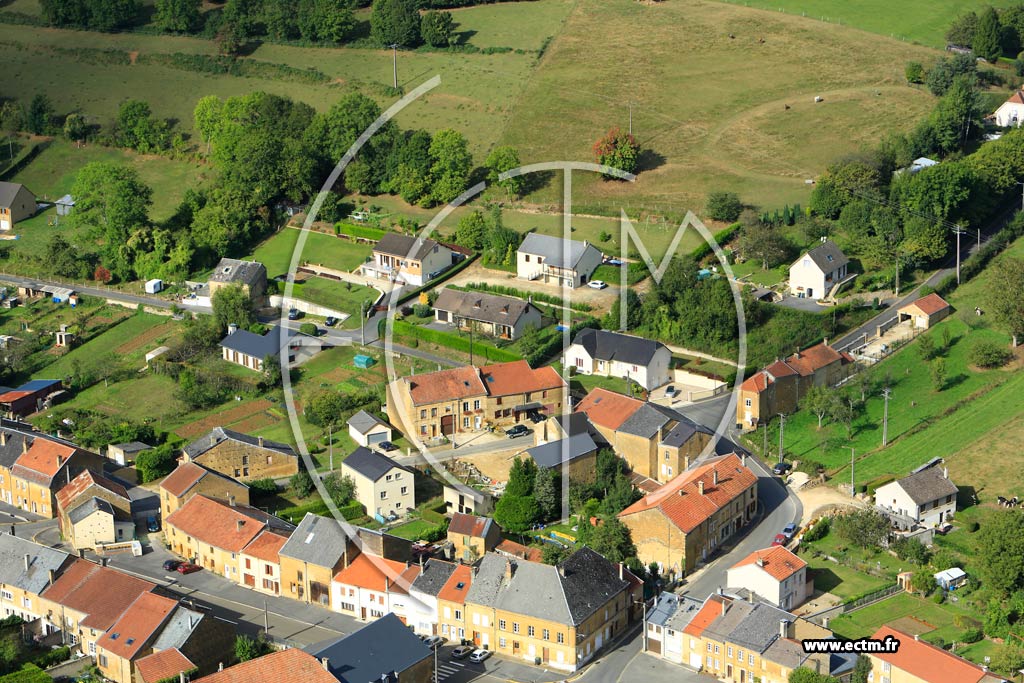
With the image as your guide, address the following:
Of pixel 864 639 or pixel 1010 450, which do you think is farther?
pixel 1010 450

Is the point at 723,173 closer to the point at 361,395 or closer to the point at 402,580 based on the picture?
the point at 361,395

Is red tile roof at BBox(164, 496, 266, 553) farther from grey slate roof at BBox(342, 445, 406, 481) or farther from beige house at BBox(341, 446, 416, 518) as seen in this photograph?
grey slate roof at BBox(342, 445, 406, 481)

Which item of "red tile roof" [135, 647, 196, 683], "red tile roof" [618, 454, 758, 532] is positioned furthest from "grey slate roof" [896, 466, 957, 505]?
"red tile roof" [135, 647, 196, 683]

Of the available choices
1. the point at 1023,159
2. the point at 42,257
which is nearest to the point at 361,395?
the point at 42,257

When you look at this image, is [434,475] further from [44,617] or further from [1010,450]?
[1010,450]

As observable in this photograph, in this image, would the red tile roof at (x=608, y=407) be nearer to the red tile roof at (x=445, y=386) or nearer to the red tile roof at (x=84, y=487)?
the red tile roof at (x=445, y=386)

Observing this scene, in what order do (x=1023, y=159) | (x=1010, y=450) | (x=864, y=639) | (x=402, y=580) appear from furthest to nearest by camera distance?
(x=1023, y=159) → (x=1010, y=450) → (x=402, y=580) → (x=864, y=639)

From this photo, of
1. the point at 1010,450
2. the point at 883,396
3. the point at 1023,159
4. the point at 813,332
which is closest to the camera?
the point at 1010,450

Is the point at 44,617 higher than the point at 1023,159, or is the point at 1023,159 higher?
the point at 1023,159

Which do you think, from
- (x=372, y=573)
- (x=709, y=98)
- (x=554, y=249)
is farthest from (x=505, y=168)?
(x=372, y=573)
